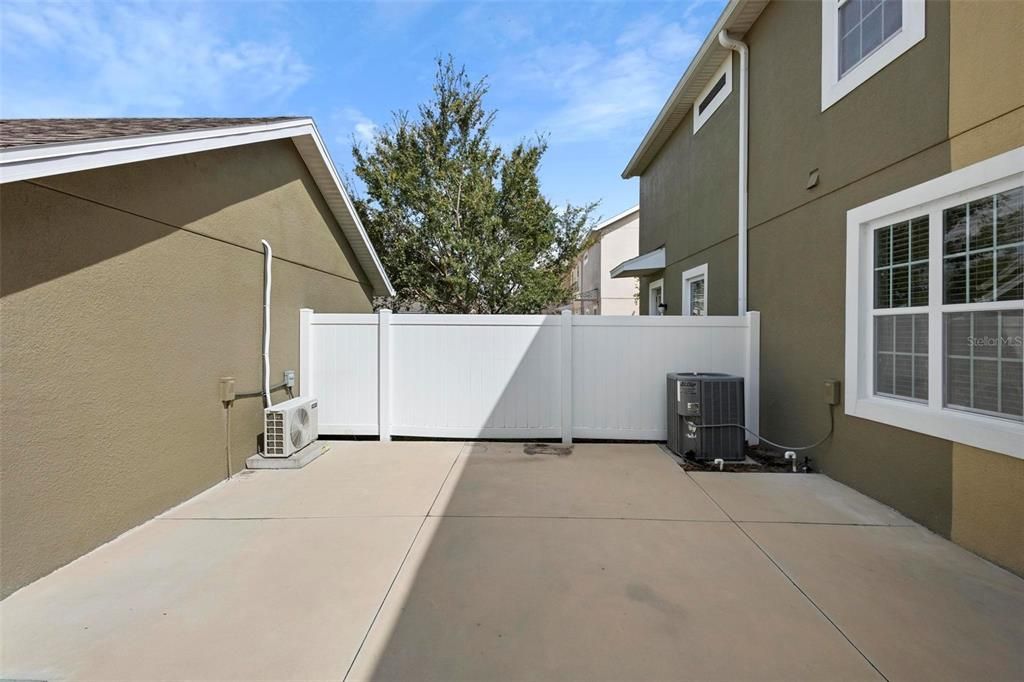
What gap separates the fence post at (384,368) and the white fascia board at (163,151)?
2371 millimetres

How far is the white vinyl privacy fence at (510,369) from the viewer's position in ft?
19.8

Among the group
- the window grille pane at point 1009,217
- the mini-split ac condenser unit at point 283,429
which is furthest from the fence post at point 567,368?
the window grille pane at point 1009,217

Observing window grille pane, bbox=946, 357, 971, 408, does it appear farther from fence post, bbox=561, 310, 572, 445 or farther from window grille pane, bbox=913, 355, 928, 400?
fence post, bbox=561, 310, 572, 445

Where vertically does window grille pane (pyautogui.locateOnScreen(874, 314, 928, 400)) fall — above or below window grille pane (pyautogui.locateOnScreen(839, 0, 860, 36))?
below

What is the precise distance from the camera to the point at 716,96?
7387 millimetres

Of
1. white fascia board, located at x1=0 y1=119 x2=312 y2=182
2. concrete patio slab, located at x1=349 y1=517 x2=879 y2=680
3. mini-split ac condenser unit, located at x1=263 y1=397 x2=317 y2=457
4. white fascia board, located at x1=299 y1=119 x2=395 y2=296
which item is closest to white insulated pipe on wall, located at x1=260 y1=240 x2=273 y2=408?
mini-split ac condenser unit, located at x1=263 y1=397 x2=317 y2=457

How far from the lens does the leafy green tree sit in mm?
11266

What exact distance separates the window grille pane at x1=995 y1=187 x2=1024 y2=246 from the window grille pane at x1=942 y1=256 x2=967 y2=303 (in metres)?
0.29

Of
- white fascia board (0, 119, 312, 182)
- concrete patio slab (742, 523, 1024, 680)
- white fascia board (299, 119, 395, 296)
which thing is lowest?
concrete patio slab (742, 523, 1024, 680)

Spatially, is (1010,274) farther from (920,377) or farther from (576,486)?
(576,486)

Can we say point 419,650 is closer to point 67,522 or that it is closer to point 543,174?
point 67,522

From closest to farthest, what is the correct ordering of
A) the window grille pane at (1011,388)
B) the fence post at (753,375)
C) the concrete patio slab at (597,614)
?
the concrete patio slab at (597,614) → the window grille pane at (1011,388) → the fence post at (753,375)

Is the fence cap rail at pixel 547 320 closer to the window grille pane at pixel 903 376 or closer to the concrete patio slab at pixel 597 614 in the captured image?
the window grille pane at pixel 903 376

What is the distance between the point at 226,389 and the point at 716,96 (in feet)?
26.1
